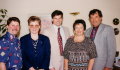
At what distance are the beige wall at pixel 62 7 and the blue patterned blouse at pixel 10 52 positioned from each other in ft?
5.03

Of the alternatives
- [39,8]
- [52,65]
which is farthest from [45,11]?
[52,65]

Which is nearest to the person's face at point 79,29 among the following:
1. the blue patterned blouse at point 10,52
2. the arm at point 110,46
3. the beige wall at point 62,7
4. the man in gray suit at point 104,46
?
the man in gray suit at point 104,46

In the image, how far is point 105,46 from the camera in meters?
2.94

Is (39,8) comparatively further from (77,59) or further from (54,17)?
(77,59)

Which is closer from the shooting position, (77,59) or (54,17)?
(77,59)

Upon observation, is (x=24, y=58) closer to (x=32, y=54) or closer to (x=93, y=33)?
(x=32, y=54)

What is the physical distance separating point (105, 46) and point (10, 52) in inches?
59.3

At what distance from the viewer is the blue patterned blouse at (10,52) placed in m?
2.43

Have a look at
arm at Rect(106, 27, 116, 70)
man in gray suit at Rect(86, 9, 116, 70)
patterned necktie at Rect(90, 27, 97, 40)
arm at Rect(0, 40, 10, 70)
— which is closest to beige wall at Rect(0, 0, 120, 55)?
patterned necktie at Rect(90, 27, 97, 40)

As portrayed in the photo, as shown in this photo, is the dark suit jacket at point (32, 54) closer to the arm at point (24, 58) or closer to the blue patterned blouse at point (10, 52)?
the arm at point (24, 58)

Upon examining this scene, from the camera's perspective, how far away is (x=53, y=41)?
3129 mm

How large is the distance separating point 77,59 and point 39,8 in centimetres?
185

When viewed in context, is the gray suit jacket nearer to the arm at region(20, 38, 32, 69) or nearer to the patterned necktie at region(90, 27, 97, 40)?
the patterned necktie at region(90, 27, 97, 40)

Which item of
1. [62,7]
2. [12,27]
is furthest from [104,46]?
[62,7]
